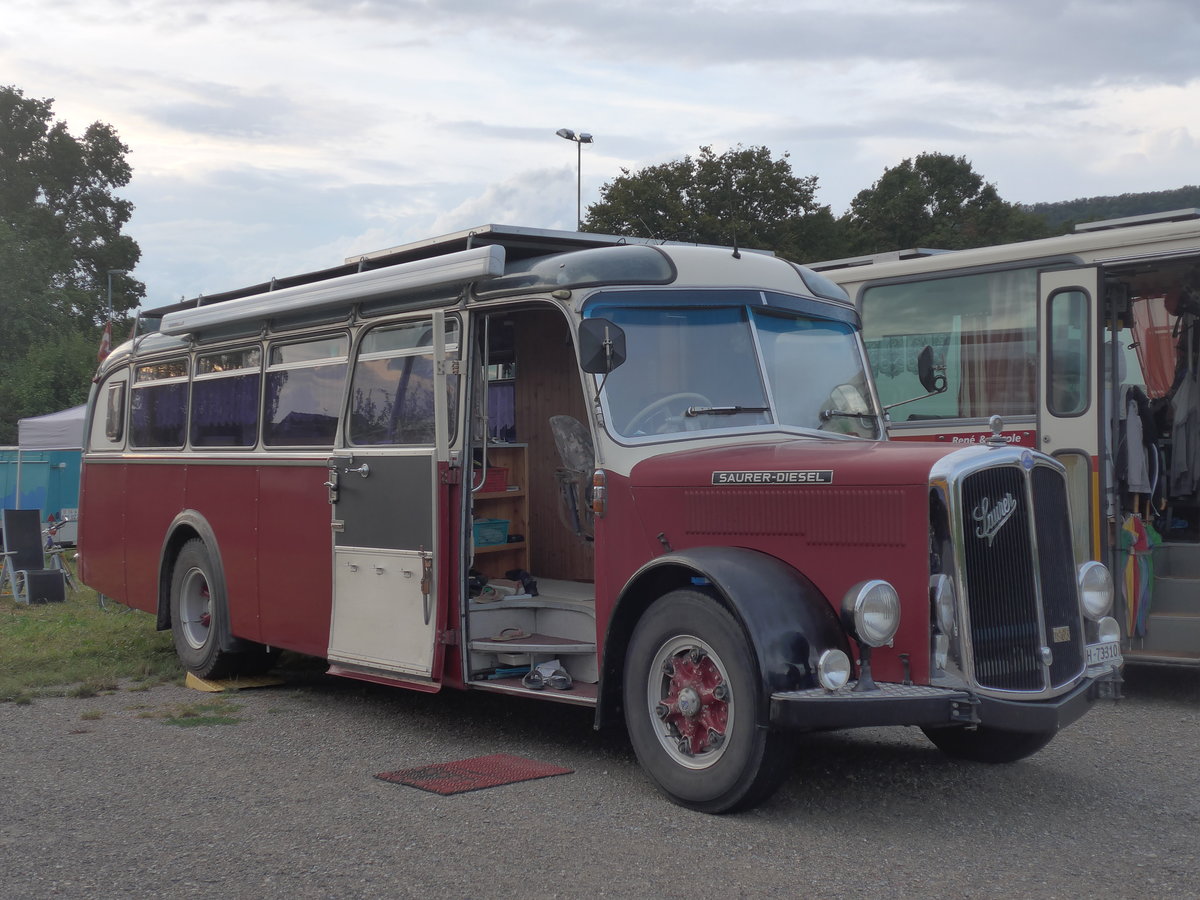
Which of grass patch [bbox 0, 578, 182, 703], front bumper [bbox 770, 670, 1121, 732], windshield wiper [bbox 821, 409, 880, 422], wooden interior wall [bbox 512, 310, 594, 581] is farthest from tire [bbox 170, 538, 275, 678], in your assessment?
front bumper [bbox 770, 670, 1121, 732]

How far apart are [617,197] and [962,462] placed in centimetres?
3513

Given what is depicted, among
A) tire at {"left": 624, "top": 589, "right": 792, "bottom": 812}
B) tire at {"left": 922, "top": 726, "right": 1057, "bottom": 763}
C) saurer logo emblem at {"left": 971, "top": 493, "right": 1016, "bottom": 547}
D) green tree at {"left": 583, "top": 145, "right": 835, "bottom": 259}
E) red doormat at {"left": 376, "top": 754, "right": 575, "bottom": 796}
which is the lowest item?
red doormat at {"left": 376, "top": 754, "right": 575, "bottom": 796}

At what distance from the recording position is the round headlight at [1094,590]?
5816 millimetres

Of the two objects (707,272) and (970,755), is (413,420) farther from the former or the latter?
(970,755)

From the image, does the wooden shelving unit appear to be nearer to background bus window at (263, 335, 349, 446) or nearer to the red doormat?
background bus window at (263, 335, 349, 446)

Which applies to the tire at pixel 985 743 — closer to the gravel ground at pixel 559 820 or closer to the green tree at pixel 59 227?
the gravel ground at pixel 559 820

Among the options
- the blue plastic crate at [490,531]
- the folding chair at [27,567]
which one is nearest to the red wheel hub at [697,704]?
the blue plastic crate at [490,531]

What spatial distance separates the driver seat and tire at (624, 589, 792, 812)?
63.3 inches

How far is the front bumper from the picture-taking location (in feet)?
16.3

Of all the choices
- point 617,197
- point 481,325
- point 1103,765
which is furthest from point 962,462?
point 617,197

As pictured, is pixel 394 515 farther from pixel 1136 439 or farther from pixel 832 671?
pixel 1136 439

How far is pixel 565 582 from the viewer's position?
802 cm

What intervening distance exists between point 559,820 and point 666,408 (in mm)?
2092

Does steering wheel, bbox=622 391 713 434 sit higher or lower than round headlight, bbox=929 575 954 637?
higher
